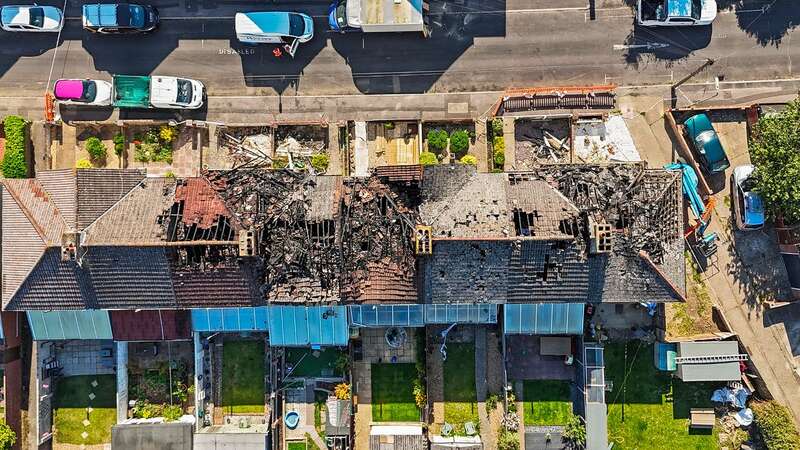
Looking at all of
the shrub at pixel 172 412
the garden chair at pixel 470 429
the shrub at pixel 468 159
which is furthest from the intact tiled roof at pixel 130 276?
the garden chair at pixel 470 429

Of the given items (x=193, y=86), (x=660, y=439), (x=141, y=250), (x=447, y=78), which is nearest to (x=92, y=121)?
(x=193, y=86)

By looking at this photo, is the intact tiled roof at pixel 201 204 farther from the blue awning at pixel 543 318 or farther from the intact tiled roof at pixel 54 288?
the blue awning at pixel 543 318

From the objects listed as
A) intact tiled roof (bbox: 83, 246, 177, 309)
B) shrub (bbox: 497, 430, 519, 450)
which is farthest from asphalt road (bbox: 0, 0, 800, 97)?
shrub (bbox: 497, 430, 519, 450)

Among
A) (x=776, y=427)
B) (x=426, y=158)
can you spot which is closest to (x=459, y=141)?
(x=426, y=158)

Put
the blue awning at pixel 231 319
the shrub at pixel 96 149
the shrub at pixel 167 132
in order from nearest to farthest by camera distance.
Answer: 1. the blue awning at pixel 231 319
2. the shrub at pixel 96 149
3. the shrub at pixel 167 132

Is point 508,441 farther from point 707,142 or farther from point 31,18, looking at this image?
point 31,18
